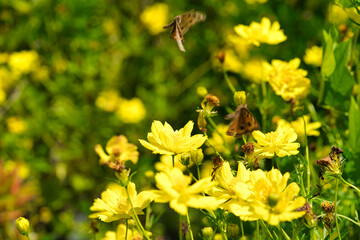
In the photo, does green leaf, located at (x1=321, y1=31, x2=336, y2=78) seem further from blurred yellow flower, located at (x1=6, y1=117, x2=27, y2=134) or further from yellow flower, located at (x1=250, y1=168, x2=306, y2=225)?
blurred yellow flower, located at (x1=6, y1=117, x2=27, y2=134)

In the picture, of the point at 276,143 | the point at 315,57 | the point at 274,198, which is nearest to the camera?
the point at 274,198

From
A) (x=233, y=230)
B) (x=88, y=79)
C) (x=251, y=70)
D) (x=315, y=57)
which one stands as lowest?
(x=88, y=79)

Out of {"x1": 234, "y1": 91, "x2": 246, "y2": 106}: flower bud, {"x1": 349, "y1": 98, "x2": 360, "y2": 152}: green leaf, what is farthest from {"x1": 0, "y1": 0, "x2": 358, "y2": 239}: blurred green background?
{"x1": 234, "y1": 91, "x2": 246, "y2": 106}: flower bud

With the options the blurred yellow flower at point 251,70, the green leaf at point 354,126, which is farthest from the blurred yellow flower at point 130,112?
the green leaf at point 354,126

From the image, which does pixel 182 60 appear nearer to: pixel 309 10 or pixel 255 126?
pixel 309 10

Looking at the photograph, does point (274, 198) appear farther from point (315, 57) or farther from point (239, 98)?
point (315, 57)

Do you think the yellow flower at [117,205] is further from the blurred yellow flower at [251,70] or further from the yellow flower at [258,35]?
the blurred yellow flower at [251,70]

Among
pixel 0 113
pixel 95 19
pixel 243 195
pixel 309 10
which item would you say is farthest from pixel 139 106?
pixel 243 195

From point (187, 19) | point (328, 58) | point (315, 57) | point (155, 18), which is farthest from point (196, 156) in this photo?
point (155, 18)
